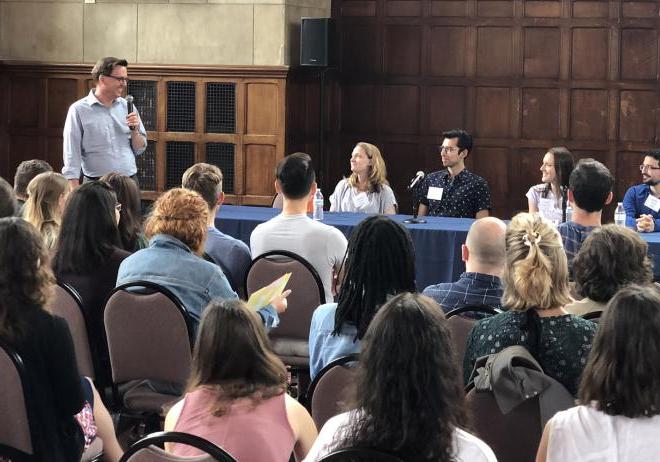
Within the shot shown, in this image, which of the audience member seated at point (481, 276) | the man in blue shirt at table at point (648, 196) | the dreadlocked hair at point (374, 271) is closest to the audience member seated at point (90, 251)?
the dreadlocked hair at point (374, 271)

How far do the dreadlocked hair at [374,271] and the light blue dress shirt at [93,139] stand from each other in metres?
4.64

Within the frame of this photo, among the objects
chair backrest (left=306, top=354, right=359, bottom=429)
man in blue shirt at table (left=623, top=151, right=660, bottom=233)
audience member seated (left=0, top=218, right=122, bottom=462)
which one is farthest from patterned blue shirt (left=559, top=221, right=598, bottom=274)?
audience member seated (left=0, top=218, right=122, bottom=462)

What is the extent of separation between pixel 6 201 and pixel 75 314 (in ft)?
4.07

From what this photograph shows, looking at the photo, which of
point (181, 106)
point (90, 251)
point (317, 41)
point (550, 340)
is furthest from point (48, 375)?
point (181, 106)

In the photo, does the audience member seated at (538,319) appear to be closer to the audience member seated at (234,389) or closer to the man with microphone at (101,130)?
the audience member seated at (234,389)

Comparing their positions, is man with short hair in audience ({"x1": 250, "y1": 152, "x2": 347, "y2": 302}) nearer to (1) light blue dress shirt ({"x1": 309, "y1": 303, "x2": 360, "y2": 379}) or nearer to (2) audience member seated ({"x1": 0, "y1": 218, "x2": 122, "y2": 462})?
(1) light blue dress shirt ({"x1": 309, "y1": 303, "x2": 360, "y2": 379})

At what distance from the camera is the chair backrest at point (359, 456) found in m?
2.26

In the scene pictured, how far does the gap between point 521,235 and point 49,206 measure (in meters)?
2.35

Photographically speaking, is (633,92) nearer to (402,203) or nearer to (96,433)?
(402,203)

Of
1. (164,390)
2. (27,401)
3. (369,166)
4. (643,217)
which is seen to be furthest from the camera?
(369,166)

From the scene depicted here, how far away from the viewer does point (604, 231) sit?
3887 millimetres

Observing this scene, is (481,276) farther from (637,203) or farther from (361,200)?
(361,200)

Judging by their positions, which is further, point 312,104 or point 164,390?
point 312,104

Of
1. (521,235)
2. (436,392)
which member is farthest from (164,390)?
(436,392)
